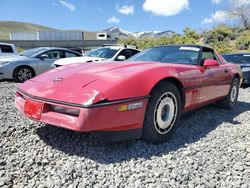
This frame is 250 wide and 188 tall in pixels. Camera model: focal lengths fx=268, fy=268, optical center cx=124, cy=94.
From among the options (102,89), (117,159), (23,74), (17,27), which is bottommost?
(117,159)

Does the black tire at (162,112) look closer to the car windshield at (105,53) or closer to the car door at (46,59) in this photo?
the car windshield at (105,53)

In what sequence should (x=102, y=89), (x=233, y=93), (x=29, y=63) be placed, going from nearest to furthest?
(x=102, y=89) < (x=233, y=93) < (x=29, y=63)

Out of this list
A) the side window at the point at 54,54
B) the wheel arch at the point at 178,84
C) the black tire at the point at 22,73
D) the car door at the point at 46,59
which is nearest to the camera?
the wheel arch at the point at 178,84

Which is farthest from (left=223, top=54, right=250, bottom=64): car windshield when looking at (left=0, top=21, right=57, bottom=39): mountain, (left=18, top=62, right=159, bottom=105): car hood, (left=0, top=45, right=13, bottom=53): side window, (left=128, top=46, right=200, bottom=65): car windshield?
(left=0, top=21, right=57, bottom=39): mountain

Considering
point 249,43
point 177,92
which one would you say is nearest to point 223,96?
point 177,92

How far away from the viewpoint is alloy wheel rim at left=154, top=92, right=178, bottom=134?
10.1 ft

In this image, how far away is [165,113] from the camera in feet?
10.6

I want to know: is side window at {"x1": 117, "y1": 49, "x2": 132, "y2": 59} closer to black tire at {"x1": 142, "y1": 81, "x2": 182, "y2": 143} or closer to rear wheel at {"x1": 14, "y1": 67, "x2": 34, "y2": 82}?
rear wheel at {"x1": 14, "y1": 67, "x2": 34, "y2": 82}

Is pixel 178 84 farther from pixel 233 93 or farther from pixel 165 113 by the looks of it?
pixel 233 93

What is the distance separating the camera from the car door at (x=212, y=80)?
3.95 meters

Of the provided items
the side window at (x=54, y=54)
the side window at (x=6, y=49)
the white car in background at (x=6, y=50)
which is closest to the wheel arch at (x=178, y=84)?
the side window at (x=54, y=54)

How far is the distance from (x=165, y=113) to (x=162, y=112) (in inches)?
2.6

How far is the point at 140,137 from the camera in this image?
295cm

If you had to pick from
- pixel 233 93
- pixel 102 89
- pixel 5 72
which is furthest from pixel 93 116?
pixel 5 72
